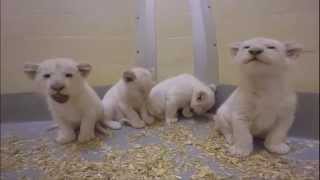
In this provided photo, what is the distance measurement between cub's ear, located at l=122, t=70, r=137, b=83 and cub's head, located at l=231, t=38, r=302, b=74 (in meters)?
0.27

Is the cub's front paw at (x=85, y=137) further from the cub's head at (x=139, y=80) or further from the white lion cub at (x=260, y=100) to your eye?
the white lion cub at (x=260, y=100)

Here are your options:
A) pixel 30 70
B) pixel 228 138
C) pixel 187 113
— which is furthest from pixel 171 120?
pixel 30 70

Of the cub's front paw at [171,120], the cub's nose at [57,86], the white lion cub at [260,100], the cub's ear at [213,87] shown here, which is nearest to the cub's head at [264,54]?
the white lion cub at [260,100]

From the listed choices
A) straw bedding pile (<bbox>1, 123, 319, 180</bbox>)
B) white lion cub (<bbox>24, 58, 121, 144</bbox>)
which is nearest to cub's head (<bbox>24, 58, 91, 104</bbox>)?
white lion cub (<bbox>24, 58, 121, 144</bbox>)

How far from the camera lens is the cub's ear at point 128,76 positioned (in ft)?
3.17

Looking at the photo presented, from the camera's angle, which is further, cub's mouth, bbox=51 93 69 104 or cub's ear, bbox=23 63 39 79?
cub's mouth, bbox=51 93 69 104

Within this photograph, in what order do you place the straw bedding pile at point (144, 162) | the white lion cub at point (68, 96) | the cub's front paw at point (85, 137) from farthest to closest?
the cub's front paw at point (85, 137), the white lion cub at point (68, 96), the straw bedding pile at point (144, 162)

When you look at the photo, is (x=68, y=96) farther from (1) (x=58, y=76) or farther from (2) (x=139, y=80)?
(2) (x=139, y=80)

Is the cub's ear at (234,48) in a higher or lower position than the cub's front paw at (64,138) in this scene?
higher

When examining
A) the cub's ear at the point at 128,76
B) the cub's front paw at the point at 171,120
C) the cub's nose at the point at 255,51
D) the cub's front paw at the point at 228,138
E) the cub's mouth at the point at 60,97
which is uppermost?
the cub's nose at the point at 255,51

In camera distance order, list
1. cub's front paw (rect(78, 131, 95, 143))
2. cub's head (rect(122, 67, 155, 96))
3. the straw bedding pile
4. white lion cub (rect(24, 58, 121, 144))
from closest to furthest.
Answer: the straw bedding pile, white lion cub (rect(24, 58, 121, 144)), cub's front paw (rect(78, 131, 95, 143)), cub's head (rect(122, 67, 155, 96))

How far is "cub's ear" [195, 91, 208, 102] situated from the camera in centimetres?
98

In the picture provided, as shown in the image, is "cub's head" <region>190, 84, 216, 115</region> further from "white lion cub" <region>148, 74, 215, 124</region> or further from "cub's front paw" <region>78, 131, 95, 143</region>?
"cub's front paw" <region>78, 131, 95, 143</region>

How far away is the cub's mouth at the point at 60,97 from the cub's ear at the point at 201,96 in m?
0.33
